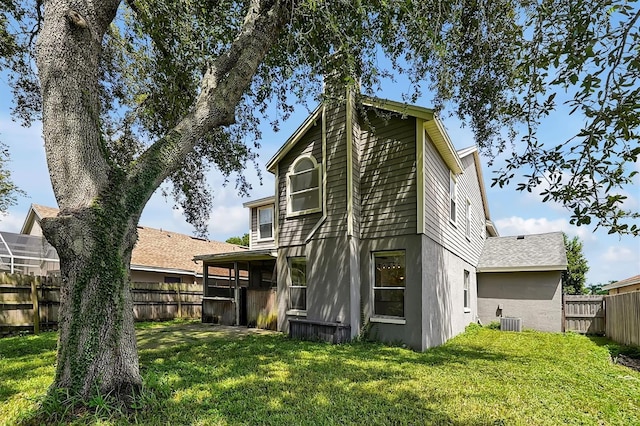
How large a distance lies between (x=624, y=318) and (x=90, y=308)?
1285 cm

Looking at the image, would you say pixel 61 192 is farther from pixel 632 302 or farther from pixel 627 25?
pixel 632 302

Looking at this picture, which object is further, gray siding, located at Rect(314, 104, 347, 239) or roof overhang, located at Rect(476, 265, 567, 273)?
roof overhang, located at Rect(476, 265, 567, 273)

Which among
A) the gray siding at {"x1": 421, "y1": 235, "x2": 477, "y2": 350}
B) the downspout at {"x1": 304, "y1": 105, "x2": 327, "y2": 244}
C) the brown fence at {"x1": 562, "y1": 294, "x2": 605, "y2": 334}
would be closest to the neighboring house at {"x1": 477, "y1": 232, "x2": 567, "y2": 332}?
the brown fence at {"x1": 562, "y1": 294, "x2": 605, "y2": 334}

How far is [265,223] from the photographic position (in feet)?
53.3

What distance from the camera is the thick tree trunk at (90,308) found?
13.0 ft

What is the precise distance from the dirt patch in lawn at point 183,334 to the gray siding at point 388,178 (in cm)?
490

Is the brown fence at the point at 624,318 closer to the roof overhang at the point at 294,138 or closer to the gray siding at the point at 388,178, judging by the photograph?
the gray siding at the point at 388,178

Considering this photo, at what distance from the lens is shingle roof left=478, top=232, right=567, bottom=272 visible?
12.7 m

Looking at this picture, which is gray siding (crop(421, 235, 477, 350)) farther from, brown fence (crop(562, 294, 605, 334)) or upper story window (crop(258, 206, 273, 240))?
upper story window (crop(258, 206, 273, 240))

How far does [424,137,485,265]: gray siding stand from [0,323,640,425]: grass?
318 cm

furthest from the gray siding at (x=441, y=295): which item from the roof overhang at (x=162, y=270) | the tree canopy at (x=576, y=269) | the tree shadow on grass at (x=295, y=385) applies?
the tree canopy at (x=576, y=269)

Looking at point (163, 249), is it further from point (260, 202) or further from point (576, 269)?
point (576, 269)

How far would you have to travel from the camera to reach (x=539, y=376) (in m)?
6.02

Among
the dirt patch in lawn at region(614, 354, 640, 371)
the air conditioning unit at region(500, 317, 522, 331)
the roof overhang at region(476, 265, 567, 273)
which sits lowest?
the air conditioning unit at region(500, 317, 522, 331)
